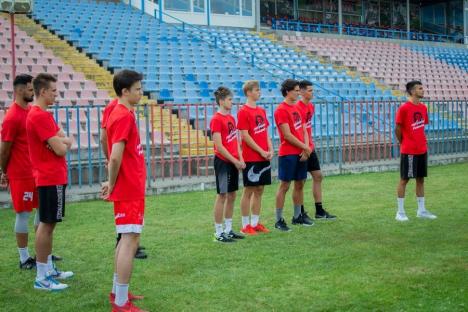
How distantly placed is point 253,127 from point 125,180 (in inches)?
119

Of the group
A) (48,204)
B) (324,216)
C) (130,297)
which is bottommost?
(130,297)

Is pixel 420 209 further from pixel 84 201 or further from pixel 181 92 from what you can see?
pixel 181 92

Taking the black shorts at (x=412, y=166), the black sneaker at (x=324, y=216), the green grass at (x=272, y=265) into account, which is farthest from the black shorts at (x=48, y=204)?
the black shorts at (x=412, y=166)

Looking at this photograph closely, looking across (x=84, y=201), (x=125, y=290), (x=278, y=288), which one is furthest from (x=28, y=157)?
(x=84, y=201)

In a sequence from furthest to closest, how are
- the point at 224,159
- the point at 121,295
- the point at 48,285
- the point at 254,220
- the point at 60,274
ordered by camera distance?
the point at 254,220, the point at 224,159, the point at 60,274, the point at 48,285, the point at 121,295

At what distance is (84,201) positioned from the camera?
9805 mm

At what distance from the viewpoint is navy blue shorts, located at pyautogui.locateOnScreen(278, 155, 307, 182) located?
735 centimetres

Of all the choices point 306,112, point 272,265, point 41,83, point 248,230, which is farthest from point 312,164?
point 41,83

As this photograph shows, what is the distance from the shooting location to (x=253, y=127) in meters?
7.00

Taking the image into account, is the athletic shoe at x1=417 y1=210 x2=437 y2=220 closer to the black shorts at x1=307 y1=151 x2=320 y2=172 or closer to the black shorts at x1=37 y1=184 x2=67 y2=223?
the black shorts at x1=307 y1=151 x2=320 y2=172

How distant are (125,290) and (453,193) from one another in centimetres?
722

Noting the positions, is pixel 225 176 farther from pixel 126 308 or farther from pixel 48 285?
pixel 126 308

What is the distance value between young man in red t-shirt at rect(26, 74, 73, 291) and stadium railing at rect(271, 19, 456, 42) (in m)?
24.9

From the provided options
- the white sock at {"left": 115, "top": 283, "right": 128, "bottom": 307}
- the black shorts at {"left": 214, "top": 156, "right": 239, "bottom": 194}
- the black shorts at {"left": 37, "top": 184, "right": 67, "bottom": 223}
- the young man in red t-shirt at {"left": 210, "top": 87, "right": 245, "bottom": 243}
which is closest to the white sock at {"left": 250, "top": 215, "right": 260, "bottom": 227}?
the young man in red t-shirt at {"left": 210, "top": 87, "right": 245, "bottom": 243}
